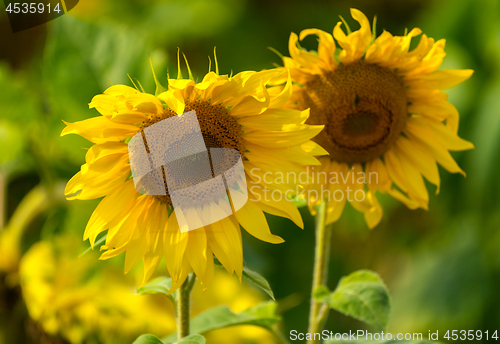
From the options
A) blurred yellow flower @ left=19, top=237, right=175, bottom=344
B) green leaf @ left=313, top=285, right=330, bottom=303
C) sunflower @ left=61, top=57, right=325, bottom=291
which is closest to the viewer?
sunflower @ left=61, top=57, right=325, bottom=291

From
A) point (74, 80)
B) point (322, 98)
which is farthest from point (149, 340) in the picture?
point (74, 80)

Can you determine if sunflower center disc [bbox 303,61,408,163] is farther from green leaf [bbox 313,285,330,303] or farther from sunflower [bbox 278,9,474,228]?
Result: green leaf [bbox 313,285,330,303]

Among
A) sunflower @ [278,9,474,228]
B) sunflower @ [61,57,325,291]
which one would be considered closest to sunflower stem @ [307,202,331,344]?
sunflower @ [278,9,474,228]

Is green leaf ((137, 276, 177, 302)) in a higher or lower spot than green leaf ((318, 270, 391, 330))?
higher

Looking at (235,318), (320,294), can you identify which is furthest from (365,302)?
(235,318)

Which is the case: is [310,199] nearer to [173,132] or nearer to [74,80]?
[173,132]

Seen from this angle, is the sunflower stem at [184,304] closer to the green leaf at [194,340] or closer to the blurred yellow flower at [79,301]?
the green leaf at [194,340]

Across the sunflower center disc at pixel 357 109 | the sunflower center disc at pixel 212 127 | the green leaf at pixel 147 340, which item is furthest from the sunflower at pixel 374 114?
the green leaf at pixel 147 340
